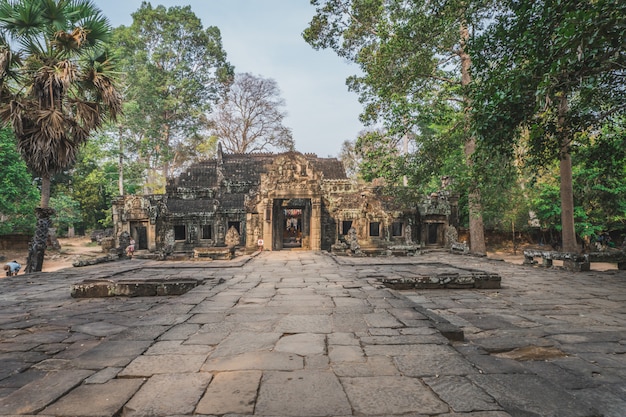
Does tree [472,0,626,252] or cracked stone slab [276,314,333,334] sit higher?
tree [472,0,626,252]

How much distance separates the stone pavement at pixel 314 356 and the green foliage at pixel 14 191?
1737 centimetres

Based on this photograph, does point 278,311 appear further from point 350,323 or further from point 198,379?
point 198,379

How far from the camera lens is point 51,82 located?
A: 1009 cm

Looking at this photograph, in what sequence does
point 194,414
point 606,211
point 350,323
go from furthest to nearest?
point 606,211 → point 350,323 → point 194,414

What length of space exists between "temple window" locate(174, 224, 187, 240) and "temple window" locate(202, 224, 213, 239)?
3.73 feet

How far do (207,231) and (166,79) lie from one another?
55.4 feet

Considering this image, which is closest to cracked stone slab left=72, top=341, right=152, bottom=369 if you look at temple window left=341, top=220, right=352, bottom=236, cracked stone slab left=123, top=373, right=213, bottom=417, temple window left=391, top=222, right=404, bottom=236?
cracked stone slab left=123, top=373, right=213, bottom=417

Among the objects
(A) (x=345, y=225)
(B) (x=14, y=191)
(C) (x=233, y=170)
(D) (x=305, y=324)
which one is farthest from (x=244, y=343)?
(B) (x=14, y=191)

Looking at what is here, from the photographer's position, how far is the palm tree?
9.94m

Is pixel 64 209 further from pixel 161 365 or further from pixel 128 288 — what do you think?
pixel 161 365

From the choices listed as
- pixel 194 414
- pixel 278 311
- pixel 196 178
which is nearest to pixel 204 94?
pixel 196 178

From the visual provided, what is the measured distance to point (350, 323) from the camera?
14.2 feet

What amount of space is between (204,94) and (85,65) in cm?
2163

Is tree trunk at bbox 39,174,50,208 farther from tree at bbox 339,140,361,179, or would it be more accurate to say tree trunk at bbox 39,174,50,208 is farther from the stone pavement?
tree at bbox 339,140,361,179
